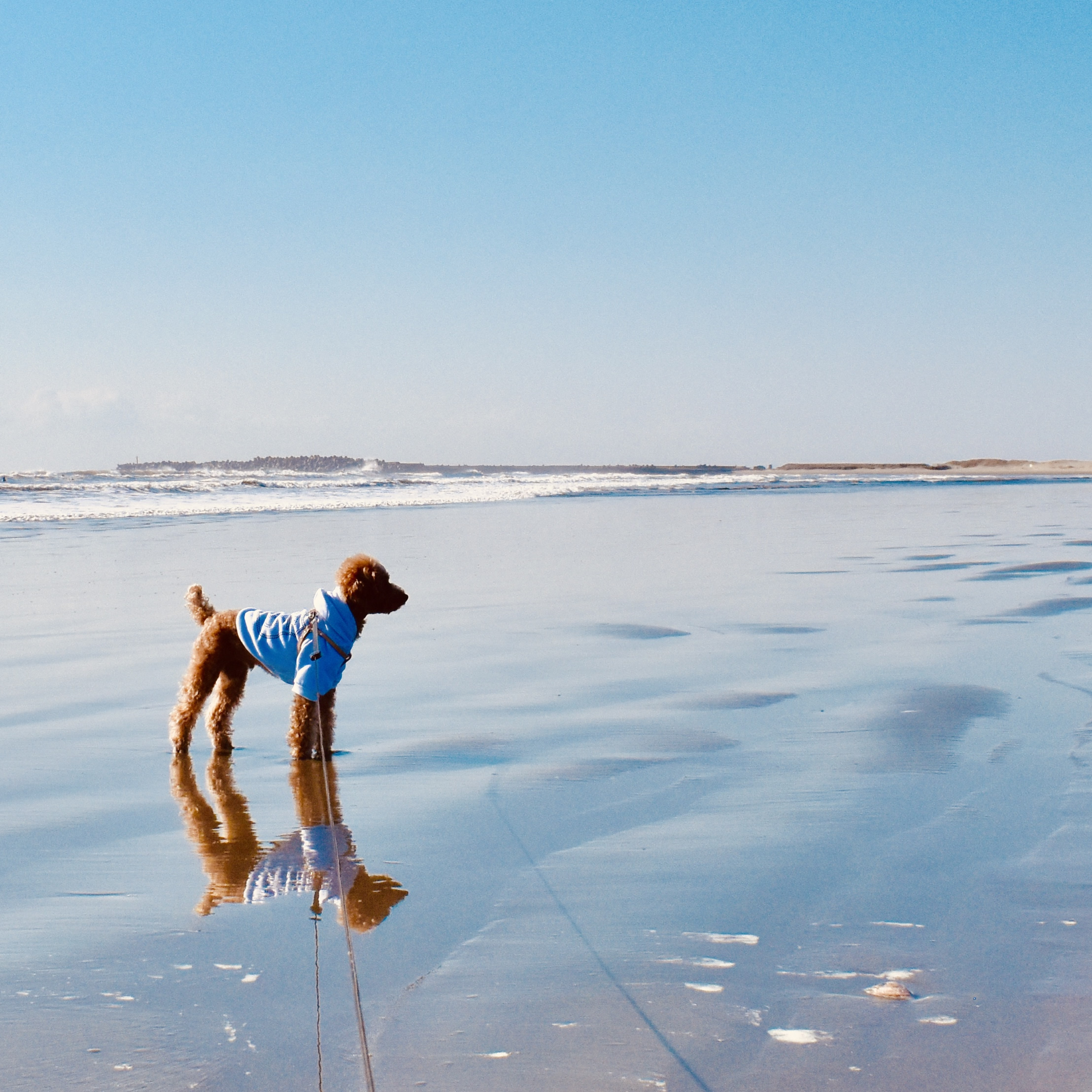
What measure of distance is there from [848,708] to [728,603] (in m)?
3.52

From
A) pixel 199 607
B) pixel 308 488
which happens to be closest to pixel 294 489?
pixel 308 488

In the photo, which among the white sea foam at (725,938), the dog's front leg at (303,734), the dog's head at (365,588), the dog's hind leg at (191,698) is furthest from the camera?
the dog's head at (365,588)

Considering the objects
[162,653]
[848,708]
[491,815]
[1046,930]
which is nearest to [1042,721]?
[848,708]

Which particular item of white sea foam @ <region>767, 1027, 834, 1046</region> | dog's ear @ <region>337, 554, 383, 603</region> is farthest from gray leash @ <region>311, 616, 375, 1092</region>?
white sea foam @ <region>767, 1027, 834, 1046</region>

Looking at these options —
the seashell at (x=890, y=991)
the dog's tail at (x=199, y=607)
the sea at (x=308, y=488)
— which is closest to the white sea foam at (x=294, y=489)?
the sea at (x=308, y=488)

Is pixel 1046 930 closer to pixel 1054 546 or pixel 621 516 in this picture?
pixel 1054 546

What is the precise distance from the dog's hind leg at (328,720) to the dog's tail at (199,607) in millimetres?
761

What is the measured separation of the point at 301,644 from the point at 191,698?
0.62 m

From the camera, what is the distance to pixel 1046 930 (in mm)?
2504

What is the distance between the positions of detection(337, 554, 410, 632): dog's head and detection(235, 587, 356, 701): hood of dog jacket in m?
0.11

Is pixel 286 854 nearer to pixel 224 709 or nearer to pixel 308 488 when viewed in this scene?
pixel 224 709

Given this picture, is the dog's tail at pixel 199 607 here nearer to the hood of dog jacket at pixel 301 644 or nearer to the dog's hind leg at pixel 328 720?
the hood of dog jacket at pixel 301 644

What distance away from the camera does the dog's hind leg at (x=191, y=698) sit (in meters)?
4.54

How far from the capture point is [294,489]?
111 feet
